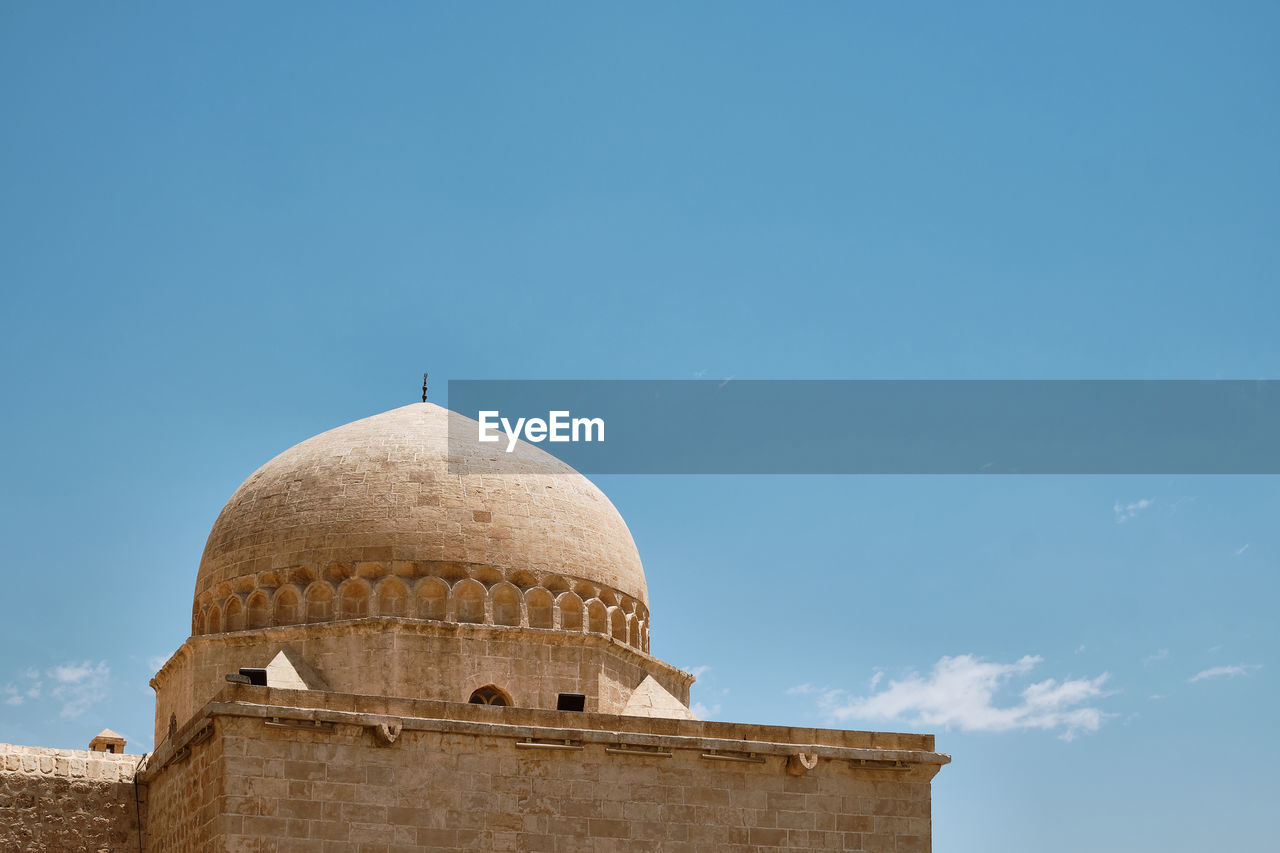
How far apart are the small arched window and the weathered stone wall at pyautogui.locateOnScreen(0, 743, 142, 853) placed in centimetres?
337

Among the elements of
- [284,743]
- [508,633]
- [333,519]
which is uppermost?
[333,519]

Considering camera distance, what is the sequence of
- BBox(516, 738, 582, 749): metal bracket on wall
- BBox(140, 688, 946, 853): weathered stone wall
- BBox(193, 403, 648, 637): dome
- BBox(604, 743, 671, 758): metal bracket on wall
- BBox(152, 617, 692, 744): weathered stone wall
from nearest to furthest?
BBox(140, 688, 946, 853): weathered stone wall < BBox(516, 738, 582, 749): metal bracket on wall < BBox(604, 743, 671, 758): metal bracket on wall < BBox(152, 617, 692, 744): weathered stone wall < BBox(193, 403, 648, 637): dome

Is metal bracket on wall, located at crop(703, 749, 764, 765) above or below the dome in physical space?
below

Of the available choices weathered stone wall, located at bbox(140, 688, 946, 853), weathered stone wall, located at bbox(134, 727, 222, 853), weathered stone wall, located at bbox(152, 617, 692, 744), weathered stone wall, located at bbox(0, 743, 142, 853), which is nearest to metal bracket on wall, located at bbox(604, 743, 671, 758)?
weathered stone wall, located at bbox(140, 688, 946, 853)

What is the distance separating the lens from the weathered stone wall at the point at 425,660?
16.3 meters

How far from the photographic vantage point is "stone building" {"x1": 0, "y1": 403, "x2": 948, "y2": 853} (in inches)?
523

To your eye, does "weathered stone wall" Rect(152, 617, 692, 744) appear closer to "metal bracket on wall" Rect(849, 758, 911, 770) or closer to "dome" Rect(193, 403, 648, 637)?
"dome" Rect(193, 403, 648, 637)

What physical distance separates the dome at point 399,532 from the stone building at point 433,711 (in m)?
0.03

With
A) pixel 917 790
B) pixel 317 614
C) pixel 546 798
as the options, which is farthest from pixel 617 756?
pixel 317 614

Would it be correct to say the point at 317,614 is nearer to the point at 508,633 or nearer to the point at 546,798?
the point at 508,633

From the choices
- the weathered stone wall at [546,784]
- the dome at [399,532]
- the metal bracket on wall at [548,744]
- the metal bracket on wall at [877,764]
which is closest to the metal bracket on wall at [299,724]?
the weathered stone wall at [546,784]

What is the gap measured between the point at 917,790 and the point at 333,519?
6665mm

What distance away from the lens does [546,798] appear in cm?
1369

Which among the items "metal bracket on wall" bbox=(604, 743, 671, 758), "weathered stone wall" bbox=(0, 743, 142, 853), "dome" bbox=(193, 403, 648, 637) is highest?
"dome" bbox=(193, 403, 648, 637)
